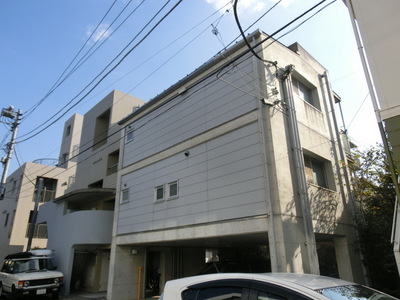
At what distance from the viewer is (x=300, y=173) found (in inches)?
364

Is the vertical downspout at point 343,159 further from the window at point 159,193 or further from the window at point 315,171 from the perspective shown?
the window at point 159,193

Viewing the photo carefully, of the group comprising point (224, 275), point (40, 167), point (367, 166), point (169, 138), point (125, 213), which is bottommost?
point (224, 275)

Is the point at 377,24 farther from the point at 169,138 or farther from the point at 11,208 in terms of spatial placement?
the point at 11,208

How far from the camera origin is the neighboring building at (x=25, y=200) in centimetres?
2566

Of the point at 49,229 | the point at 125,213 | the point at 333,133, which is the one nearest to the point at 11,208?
the point at 49,229

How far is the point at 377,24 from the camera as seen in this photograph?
510 cm

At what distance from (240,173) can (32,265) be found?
11.3 meters

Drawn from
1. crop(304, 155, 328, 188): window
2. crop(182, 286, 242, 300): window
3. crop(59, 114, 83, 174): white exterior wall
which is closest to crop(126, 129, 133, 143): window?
crop(304, 155, 328, 188): window

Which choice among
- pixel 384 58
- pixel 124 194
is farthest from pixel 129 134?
pixel 384 58

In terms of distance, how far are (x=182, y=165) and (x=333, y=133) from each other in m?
6.42

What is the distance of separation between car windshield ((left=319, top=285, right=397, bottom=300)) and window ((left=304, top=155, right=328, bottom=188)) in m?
7.36

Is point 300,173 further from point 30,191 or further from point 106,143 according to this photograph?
point 30,191

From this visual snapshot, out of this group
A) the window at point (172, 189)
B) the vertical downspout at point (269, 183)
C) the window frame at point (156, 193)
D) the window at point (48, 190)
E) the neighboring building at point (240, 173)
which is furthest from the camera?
the window at point (48, 190)

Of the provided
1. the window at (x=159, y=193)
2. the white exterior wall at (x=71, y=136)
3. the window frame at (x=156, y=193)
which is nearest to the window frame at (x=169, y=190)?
the window frame at (x=156, y=193)
